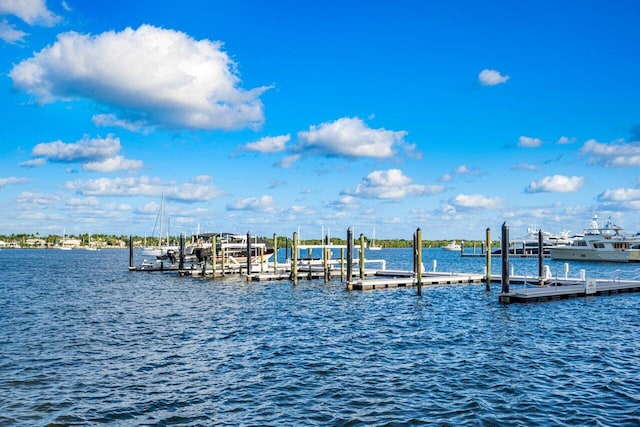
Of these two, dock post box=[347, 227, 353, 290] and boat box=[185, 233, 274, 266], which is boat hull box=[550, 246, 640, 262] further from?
dock post box=[347, 227, 353, 290]

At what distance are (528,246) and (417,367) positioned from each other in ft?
458

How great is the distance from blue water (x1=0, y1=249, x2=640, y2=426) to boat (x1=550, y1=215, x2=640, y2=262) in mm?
79939

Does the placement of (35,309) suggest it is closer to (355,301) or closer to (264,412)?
(355,301)

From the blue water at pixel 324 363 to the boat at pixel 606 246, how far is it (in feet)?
262

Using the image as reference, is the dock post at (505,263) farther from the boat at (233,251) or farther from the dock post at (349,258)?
the boat at (233,251)

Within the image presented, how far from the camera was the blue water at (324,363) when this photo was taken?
16359 millimetres

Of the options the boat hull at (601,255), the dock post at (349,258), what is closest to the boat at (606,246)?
the boat hull at (601,255)

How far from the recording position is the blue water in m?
16.4

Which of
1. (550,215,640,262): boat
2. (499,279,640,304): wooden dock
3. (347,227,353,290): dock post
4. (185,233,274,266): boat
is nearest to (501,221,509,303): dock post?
(499,279,640,304): wooden dock

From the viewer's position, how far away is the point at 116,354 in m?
24.0

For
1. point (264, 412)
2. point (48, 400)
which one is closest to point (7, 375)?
point (48, 400)

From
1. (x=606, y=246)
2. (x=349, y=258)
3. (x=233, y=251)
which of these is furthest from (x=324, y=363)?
(x=606, y=246)

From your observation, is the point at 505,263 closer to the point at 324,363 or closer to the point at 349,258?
the point at 349,258

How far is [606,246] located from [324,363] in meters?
107
